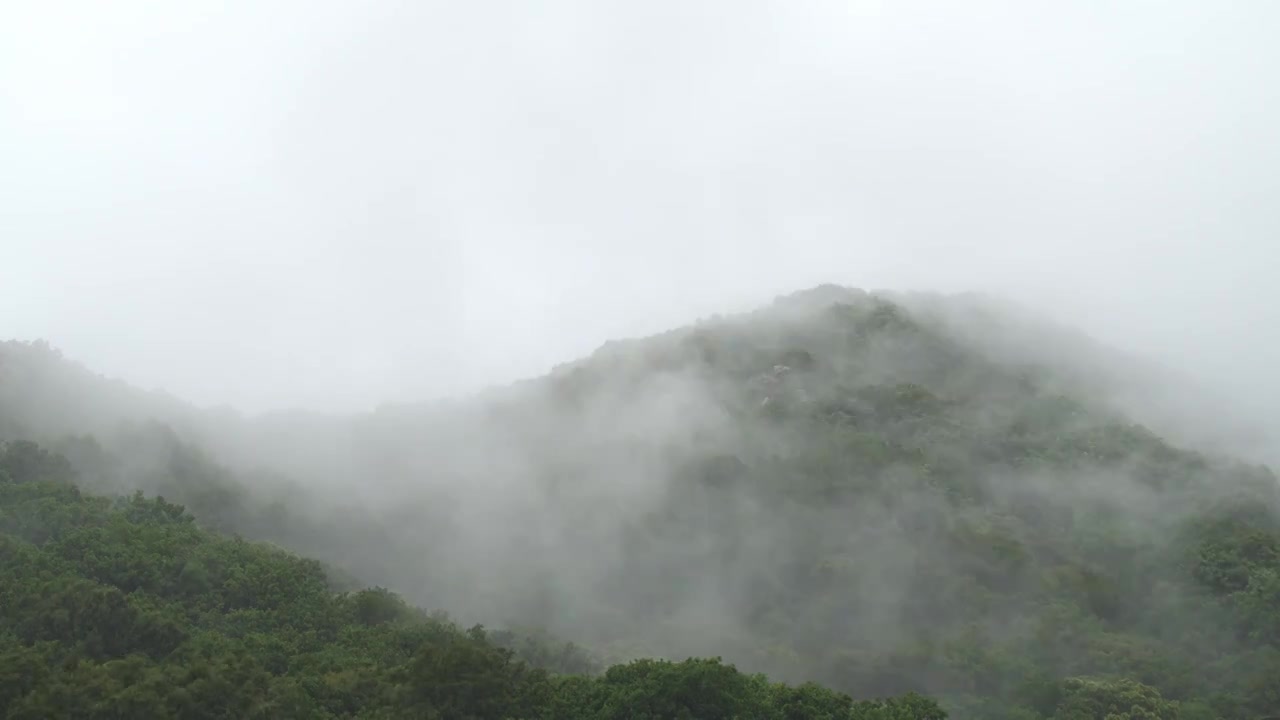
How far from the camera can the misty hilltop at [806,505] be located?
54.3 metres

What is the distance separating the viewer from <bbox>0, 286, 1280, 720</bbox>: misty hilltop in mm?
54344

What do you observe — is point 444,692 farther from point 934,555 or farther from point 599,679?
point 934,555

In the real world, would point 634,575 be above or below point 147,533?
below

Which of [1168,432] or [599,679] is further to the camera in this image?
[1168,432]

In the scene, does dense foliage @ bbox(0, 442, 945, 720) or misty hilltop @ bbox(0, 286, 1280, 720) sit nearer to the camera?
dense foliage @ bbox(0, 442, 945, 720)

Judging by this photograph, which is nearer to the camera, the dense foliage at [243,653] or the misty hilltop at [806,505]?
the dense foliage at [243,653]

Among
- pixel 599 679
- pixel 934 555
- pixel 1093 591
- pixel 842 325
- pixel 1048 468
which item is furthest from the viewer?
pixel 842 325

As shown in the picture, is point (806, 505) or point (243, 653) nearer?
point (243, 653)

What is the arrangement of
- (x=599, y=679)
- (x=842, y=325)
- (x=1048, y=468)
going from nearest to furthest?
(x=599, y=679) → (x=1048, y=468) → (x=842, y=325)

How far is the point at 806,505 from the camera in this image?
73.8 metres

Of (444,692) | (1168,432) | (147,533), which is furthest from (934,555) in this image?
(147,533)

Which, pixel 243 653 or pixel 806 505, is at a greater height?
pixel 243 653

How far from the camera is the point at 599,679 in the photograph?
1335 inches

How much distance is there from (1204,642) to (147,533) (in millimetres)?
54350
